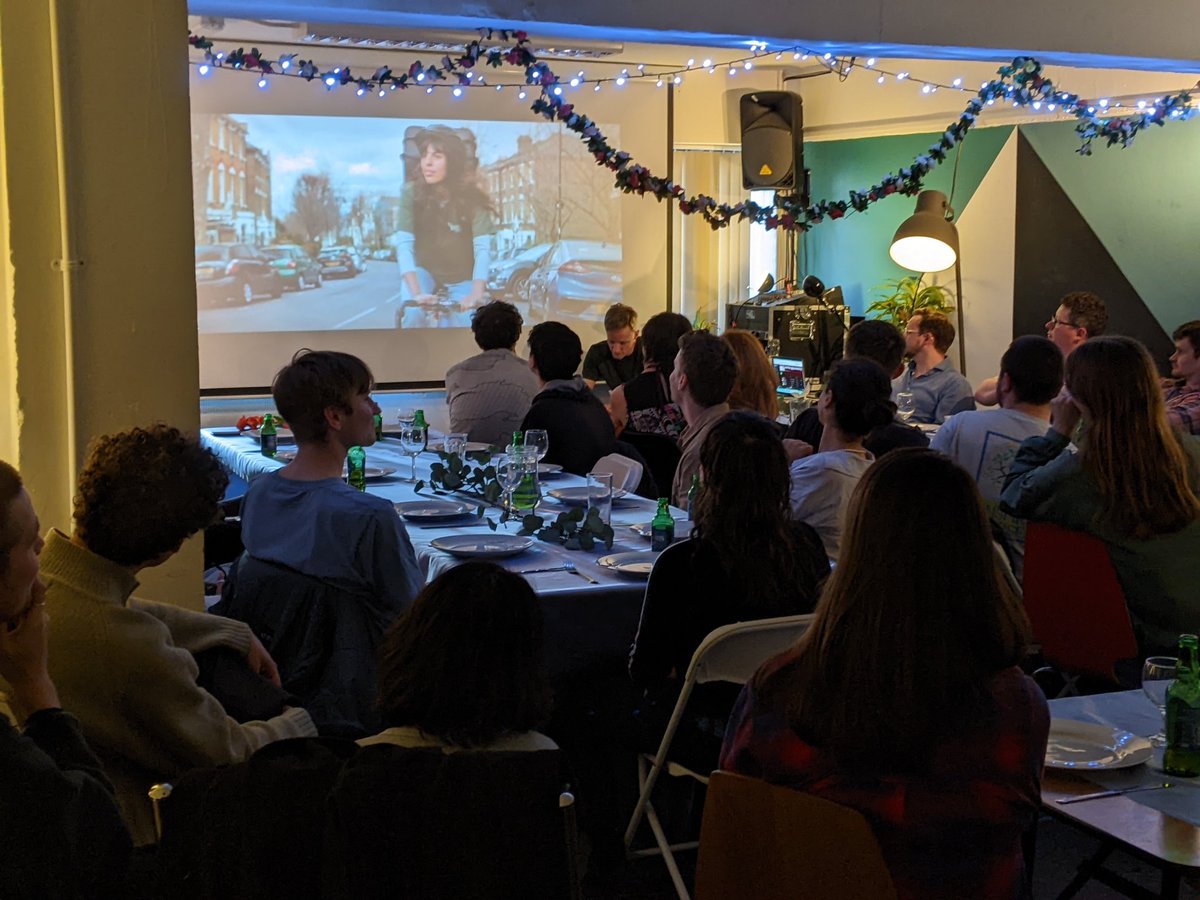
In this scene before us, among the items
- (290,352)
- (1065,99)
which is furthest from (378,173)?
(1065,99)

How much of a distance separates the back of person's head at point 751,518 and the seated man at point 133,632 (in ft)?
3.53

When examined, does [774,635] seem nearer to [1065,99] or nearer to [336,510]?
[336,510]

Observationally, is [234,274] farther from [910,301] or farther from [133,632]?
[133,632]

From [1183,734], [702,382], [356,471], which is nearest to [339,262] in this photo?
[356,471]

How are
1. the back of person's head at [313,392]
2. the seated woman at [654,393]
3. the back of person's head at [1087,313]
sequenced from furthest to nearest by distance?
the back of person's head at [1087,313] → the seated woman at [654,393] → the back of person's head at [313,392]

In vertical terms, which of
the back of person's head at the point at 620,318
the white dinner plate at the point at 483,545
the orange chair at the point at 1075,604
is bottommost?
the orange chair at the point at 1075,604

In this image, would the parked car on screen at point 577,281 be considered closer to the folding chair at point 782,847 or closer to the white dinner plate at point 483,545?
the white dinner plate at point 483,545

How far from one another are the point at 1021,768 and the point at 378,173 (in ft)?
26.7

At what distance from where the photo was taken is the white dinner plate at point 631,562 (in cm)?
323

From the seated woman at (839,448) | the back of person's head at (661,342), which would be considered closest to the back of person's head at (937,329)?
the back of person's head at (661,342)

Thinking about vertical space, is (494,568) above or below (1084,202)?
below

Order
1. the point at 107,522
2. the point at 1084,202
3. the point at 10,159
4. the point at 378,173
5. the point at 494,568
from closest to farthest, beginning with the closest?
the point at 494,568, the point at 107,522, the point at 10,159, the point at 1084,202, the point at 378,173

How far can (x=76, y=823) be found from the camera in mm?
1440

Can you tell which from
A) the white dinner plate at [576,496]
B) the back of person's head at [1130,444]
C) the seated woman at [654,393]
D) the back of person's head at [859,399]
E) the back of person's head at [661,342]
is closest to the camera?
the back of person's head at [1130,444]
